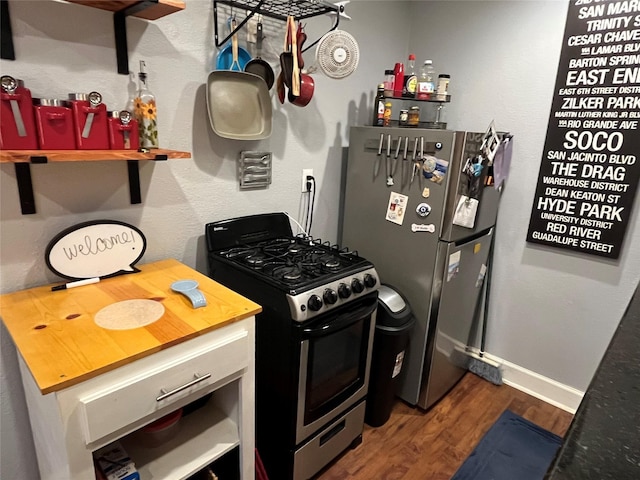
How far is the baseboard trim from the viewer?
87.8 inches

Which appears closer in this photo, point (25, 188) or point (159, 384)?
point (159, 384)


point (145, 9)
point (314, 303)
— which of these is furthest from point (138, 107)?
point (314, 303)

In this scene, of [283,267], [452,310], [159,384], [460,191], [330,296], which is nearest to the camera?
[159,384]

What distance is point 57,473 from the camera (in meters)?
1.07

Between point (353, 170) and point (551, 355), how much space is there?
1.59 metres

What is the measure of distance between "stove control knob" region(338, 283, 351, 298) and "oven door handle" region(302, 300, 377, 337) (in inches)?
3.4

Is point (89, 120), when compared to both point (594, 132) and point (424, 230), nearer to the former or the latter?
point (424, 230)

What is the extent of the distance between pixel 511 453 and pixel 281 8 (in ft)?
7.84

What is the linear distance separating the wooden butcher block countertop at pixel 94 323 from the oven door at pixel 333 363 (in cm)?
35

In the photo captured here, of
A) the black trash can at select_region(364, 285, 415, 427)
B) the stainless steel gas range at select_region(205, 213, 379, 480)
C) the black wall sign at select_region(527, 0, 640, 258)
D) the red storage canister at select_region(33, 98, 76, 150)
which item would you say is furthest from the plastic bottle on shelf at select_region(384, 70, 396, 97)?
the red storage canister at select_region(33, 98, 76, 150)

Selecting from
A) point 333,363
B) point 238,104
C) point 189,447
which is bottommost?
point 189,447

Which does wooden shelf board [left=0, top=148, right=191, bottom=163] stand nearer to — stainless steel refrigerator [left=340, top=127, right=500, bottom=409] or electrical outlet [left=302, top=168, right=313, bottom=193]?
electrical outlet [left=302, top=168, right=313, bottom=193]

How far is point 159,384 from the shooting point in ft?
3.34

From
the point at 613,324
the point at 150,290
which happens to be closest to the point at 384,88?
the point at 150,290
